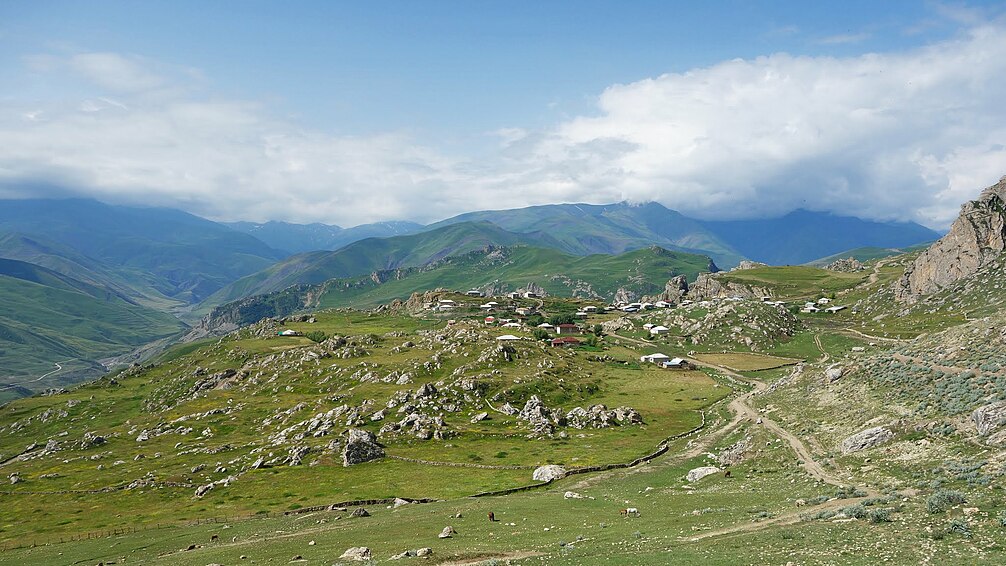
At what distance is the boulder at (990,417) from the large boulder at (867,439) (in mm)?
8046

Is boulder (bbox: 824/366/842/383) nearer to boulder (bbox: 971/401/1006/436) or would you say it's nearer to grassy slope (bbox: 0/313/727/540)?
grassy slope (bbox: 0/313/727/540)

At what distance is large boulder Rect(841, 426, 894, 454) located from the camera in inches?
2010

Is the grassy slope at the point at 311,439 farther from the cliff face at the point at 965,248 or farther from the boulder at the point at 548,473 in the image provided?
the cliff face at the point at 965,248

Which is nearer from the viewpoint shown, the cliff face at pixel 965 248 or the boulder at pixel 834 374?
the boulder at pixel 834 374

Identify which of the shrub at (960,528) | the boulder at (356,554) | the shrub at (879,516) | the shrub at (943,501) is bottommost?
the boulder at (356,554)

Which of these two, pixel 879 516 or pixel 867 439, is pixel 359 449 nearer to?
pixel 867 439

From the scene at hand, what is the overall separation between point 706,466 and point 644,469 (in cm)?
812


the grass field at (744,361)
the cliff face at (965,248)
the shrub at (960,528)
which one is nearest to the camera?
the shrub at (960,528)

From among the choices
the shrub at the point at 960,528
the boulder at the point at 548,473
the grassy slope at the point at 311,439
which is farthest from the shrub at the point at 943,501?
the grassy slope at the point at 311,439

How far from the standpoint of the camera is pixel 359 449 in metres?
92.0

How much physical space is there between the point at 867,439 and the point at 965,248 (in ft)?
592

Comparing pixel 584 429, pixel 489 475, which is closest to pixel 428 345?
pixel 584 429

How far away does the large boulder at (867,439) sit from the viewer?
2010 inches

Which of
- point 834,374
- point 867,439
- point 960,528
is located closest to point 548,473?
point 867,439
